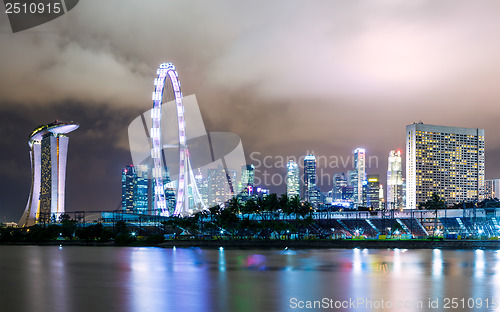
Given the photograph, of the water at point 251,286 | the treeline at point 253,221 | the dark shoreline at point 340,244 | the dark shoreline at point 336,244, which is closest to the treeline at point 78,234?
the dark shoreline at point 336,244

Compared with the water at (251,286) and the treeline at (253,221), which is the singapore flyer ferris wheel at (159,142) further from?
the water at (251,286)

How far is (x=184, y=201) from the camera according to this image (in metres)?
131

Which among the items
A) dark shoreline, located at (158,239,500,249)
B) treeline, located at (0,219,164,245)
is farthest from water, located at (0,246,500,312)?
treeline, located at (0,219,164,245)

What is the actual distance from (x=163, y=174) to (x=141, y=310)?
89174 millimetres

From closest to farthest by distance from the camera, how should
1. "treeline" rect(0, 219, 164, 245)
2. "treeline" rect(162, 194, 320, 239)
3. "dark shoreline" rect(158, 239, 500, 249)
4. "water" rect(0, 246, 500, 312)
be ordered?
"water" rect(0, 246, 500, 312) → "dark shoreline" rect(158, 239, 500, 249) → "treeline" rect(162, 194, 320, 239) → "treeline" rect(0, 219, 164, 245)

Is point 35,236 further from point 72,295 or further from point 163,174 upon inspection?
point 72,295

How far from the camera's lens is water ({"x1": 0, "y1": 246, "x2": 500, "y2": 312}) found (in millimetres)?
34984

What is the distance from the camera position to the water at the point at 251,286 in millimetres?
34984

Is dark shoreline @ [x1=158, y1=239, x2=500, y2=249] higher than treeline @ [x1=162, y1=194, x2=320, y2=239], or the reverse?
treeline @ [x1=162, y1=194, x2=320, y2=239]

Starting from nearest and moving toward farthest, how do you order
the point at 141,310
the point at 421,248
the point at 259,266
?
the point at 141,310
the point at 259,266
the point at 421,248

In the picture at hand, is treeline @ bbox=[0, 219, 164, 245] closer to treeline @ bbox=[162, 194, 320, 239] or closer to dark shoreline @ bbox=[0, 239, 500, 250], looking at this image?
dark shoreline @ bbox=[0, 239, 500, 250]

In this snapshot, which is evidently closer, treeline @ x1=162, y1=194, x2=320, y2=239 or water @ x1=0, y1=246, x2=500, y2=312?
water @ x1=0, y1=246, x2=500, y2=312

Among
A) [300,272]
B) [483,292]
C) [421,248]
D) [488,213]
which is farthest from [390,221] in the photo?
[483,292]

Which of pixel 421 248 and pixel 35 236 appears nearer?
pixel 421 248
